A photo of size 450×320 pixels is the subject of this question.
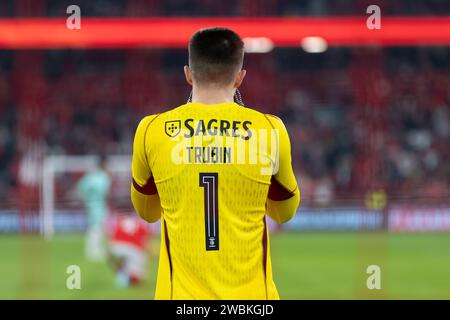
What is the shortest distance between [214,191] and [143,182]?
0.93 feet

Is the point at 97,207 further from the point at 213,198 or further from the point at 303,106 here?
the point at 213,198

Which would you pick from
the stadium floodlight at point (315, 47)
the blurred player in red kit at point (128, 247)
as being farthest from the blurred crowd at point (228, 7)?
the blurred player in red kit at point (128, 247)

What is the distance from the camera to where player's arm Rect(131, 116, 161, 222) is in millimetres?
3037

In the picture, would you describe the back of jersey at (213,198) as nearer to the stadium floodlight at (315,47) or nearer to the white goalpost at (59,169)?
the white goalpost at (59,169)

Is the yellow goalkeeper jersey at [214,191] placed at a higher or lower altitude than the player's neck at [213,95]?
lower

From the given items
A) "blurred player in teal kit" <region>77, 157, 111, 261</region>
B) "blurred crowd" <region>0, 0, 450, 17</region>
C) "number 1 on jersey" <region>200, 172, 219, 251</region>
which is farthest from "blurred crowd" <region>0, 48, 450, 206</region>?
"number 1 on jersey" <region>200, 172, 219, 251</region>

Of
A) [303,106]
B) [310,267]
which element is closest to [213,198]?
[310,267]

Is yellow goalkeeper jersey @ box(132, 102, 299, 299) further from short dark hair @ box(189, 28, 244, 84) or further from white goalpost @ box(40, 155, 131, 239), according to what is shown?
white goalpost @ box(40, 155, 131, 239)

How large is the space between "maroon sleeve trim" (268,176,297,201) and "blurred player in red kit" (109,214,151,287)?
7.87 meters

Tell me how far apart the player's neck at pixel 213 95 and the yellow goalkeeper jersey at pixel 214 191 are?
2 centimetres

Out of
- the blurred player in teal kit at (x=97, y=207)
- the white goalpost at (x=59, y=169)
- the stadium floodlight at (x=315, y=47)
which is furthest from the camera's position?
the stadium floodlight at (x=315, y=47)

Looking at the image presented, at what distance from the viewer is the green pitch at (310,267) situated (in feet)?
35.6
